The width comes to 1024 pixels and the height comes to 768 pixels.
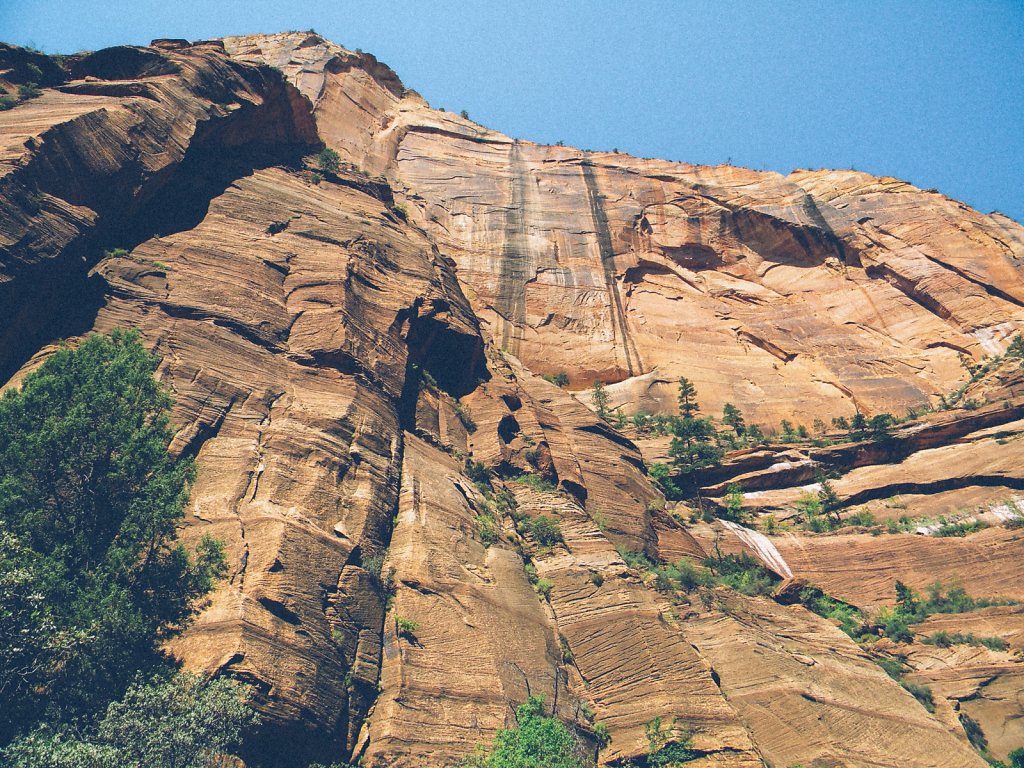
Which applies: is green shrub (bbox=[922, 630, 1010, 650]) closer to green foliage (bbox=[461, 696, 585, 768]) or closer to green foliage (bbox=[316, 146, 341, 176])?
green foliage (bbox=[461, 696, 585, 768])

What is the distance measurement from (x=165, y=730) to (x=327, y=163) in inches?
1139

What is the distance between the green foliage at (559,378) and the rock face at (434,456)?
0.53 metres

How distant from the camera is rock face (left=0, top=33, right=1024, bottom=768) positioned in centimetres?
2136

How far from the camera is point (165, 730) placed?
16688mm

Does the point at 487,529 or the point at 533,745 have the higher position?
the point at 487,529

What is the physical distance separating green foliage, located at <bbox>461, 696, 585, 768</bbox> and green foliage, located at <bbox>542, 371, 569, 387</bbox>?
95.8 feet

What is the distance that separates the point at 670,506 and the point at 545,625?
16587mm

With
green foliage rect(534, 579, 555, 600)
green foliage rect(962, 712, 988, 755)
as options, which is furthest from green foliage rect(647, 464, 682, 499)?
green foliage rect(962, 712, 988, 755)

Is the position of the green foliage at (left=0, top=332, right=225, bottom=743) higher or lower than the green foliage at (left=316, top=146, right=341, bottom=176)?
lower

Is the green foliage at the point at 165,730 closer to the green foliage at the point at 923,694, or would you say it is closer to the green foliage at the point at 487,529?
the green foliage at the point at 487,529

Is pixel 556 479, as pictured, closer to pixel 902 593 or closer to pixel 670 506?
pixel 670 506

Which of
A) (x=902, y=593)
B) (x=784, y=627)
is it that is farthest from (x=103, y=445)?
(x=902, y=593)

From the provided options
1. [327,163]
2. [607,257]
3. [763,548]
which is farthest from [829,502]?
[327,163]

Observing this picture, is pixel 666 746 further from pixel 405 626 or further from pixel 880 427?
pixel 880 427
